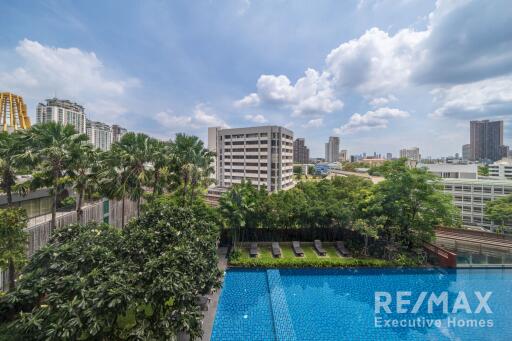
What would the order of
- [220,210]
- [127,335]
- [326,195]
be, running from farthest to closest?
[326,195], [220,210], [127,335]

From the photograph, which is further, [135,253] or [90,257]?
[135,253]

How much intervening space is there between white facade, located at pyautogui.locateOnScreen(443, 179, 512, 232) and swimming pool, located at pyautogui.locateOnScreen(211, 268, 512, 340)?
1848cm

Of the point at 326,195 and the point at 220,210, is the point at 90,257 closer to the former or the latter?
the point at 220,210

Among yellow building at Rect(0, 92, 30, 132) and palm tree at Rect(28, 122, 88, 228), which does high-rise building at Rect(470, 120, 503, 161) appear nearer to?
palm tree at Rect(28, 122, 88, 228)

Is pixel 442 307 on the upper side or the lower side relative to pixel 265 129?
lower

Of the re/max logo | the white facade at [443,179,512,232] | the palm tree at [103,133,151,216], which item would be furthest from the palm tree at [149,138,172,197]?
the white facade at [443,179,512,232]

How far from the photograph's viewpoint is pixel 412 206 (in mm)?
17203

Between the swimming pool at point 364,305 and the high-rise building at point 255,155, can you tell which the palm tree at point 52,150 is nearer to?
the swimming pool at point 364,305

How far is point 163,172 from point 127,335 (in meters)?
11.2

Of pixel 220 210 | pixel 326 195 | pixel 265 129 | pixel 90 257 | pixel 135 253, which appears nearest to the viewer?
pixel 90 257

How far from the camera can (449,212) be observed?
52.4ft

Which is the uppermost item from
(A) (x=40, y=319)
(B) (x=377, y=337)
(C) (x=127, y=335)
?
(A) (x=40, y=319)

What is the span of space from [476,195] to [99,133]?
358 feet

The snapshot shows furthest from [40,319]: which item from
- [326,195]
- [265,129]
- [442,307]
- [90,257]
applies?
[265,129]
